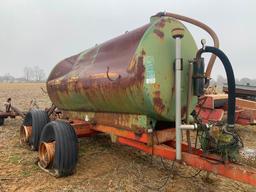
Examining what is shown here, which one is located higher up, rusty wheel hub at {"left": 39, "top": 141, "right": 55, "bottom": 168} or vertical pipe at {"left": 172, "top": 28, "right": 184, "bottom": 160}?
vertical pipe at {"left": 172, "top": 28, "right": 184, "bottom": 160}

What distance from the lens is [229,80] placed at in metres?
3.29

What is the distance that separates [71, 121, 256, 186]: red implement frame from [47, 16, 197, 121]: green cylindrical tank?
30cm

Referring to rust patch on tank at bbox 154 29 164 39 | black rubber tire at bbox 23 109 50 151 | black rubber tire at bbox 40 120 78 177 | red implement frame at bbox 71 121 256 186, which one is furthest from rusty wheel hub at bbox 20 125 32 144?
rust patch on tank at bbox 154 29 164 39

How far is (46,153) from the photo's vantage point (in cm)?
480

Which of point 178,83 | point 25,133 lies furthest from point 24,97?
point 178,83

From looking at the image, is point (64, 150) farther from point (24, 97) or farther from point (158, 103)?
point (24, 97)

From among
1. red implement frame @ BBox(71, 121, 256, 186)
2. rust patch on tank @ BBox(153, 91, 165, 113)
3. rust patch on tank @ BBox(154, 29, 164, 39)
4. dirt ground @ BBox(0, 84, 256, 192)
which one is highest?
rust patch on tank @ BBox(154, 29, 164, 39)

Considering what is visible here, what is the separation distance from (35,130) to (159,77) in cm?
335

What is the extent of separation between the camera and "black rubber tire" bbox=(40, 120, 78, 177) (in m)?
4.49

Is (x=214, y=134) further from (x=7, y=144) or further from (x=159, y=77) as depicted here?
(x=7, y=144)

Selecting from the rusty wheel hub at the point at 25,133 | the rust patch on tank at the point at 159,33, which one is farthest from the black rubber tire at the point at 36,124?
the rust patch on tank at the point at 159,33

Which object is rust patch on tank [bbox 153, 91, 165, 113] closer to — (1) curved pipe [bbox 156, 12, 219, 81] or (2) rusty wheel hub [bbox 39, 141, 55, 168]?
(1) curved pipe [bbox 156, 12, 219, 81]

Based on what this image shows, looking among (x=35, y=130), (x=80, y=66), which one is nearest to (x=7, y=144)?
(x=35, y=130)

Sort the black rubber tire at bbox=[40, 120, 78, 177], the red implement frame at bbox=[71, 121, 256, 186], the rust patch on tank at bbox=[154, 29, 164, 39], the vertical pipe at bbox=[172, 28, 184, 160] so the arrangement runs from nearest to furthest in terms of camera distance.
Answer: the red implement frame at bbox=[71, 121, 256, 186] < the vertical pipe at bbox=[172, 28, 184, 160] < the rust patch on tank at bbox=[154, 29, 164, 39] < the black rubber tire at bbox=[40, 120, 78, 177]
